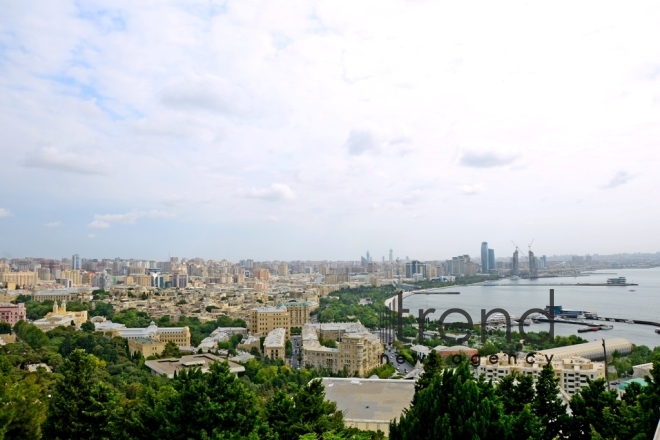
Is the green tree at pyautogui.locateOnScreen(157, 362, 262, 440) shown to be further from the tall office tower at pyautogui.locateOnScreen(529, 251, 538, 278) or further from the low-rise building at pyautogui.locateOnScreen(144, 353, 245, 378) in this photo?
the tall office tower at pyautogui.locateOnScreen(529, 251, 538, 278)

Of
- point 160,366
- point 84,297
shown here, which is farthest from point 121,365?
point 84,297

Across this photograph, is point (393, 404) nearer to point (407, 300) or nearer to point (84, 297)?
point (84, 297)

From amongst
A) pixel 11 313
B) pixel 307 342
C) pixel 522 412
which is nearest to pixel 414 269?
pixel 307 342

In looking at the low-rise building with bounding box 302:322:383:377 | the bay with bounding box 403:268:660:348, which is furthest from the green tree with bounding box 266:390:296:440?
the bay with bounding box 403:268:660:348

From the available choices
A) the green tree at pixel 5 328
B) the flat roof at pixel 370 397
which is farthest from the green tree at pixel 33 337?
the flat roof at pixel 370 397

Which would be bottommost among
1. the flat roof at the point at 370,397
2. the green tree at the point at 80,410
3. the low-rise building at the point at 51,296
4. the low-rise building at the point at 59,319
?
the low-rise building at the point at 59,319

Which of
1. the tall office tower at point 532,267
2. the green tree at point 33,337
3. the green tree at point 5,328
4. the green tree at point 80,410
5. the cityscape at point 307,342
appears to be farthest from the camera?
the tall office tower at point 532,267

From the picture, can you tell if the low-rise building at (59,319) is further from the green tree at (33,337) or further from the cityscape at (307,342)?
the green tree at (33,337)
